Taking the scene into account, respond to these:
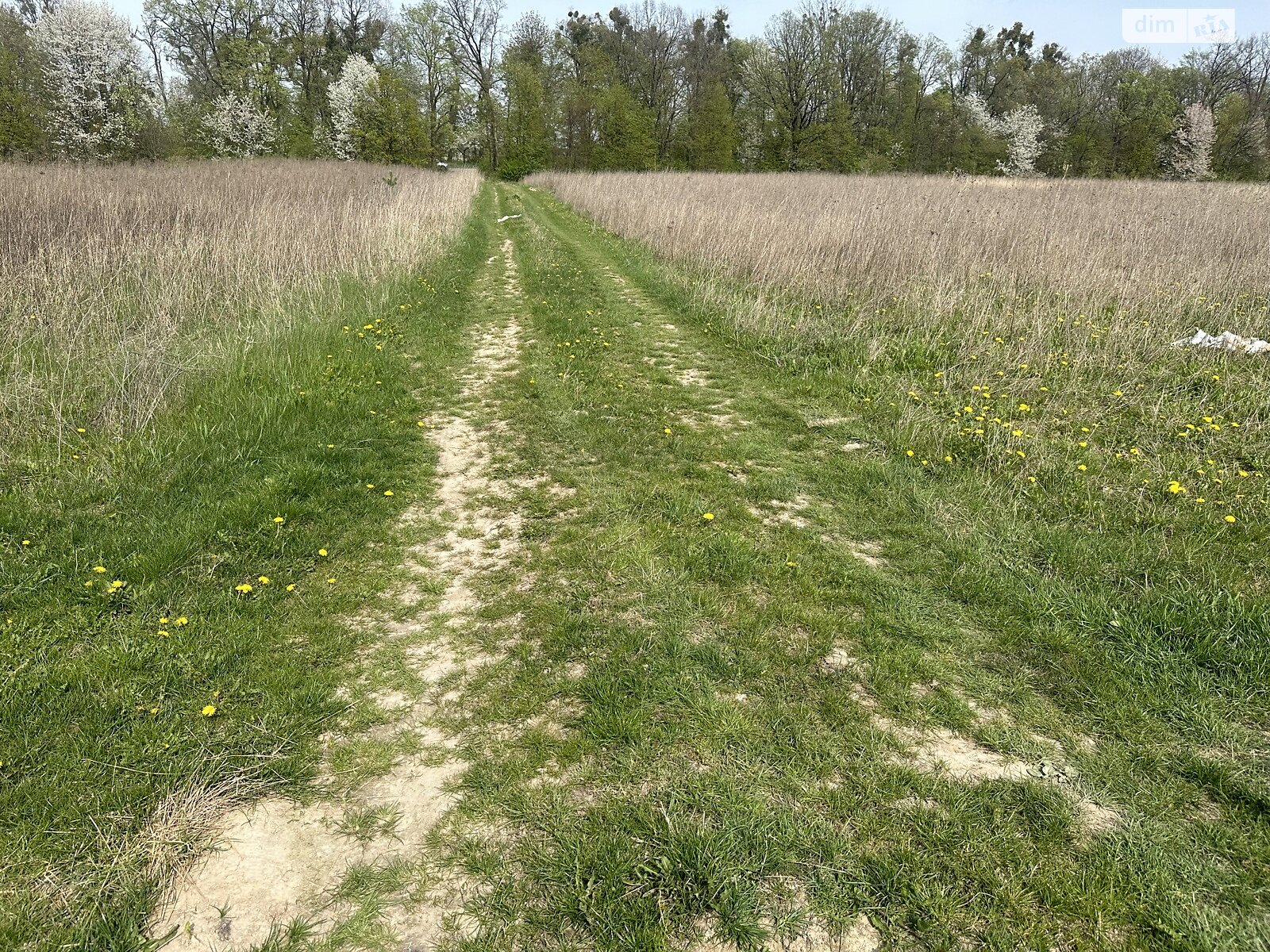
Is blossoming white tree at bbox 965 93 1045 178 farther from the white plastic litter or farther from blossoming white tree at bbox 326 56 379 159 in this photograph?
the white plastic litter

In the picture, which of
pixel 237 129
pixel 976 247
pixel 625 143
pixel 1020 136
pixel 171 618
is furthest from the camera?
pixel 1020 136

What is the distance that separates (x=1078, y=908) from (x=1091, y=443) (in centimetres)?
433

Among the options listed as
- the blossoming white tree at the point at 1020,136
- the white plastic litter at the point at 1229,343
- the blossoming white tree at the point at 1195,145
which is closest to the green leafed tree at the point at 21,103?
the white plastic litter at the point at 1229,343

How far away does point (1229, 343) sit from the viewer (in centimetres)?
679

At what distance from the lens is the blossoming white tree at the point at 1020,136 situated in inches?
1535

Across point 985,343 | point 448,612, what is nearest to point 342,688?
point 448,612

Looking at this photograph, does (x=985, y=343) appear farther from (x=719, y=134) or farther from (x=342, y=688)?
(x=719, y=134)

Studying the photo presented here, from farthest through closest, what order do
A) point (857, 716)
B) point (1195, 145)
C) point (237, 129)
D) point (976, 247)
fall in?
point (1195, 145) < point (237, 129) < point (976, 247) < point (857, 716)

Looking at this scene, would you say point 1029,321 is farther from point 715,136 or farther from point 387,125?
point 715,136

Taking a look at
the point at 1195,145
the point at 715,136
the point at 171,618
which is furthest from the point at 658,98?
the point at 171,618

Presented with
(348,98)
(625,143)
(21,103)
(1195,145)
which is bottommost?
(21,103)

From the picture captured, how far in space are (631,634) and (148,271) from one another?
9060 millimetres

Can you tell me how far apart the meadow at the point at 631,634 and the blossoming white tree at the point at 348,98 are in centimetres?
2574

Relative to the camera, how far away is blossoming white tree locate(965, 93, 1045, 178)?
3900 centimetres
